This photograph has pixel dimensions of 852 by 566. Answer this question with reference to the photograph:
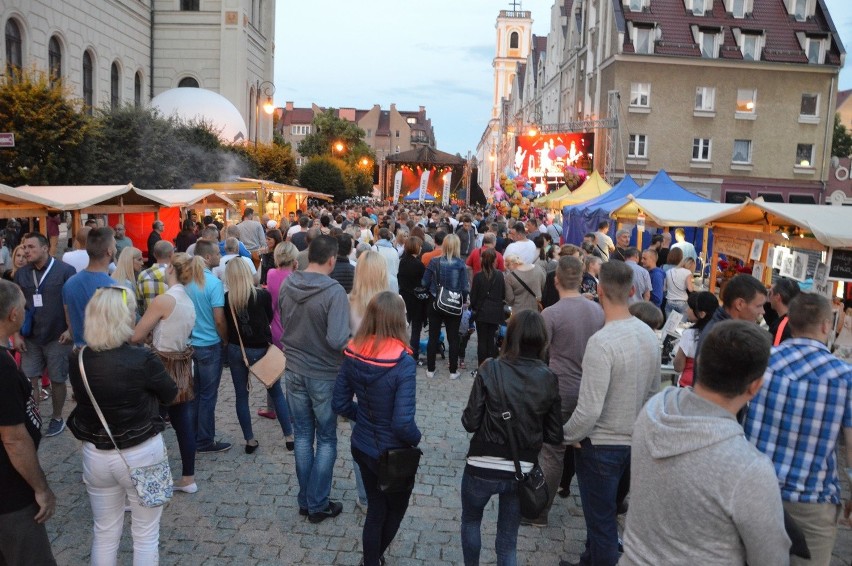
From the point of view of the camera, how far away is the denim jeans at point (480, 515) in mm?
3662

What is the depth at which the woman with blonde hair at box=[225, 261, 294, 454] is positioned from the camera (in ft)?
19.4

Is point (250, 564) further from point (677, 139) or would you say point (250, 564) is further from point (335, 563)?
point (677, 139)

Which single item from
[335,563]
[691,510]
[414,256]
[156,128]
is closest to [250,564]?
[335,563]

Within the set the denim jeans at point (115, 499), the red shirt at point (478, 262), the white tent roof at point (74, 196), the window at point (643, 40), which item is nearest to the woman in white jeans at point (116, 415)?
the denim jeans at point (115, 499)

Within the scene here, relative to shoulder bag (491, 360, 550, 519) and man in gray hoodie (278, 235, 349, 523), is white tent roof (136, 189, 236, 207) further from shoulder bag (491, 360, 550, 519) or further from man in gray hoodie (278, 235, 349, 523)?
shoulder bag (491, 360, 550, 519)

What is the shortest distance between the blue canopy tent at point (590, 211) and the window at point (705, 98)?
1528 cm

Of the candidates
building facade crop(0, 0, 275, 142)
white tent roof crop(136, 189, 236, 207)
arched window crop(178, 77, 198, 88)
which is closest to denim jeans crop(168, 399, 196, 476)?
white tent roof crop(136, 189, 236, 207)

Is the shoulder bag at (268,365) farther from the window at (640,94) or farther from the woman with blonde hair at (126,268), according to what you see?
the window at (640,94)

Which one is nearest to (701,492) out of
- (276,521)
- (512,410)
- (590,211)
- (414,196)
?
(512,410)

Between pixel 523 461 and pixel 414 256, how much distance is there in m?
6.05

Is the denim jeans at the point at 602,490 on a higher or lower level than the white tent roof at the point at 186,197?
lower

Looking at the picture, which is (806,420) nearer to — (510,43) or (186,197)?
(186,197)

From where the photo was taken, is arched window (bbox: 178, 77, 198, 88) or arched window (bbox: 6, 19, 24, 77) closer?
arched window (bbox: 6, 19, 24, 77)

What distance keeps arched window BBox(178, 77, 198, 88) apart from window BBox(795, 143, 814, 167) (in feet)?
110
